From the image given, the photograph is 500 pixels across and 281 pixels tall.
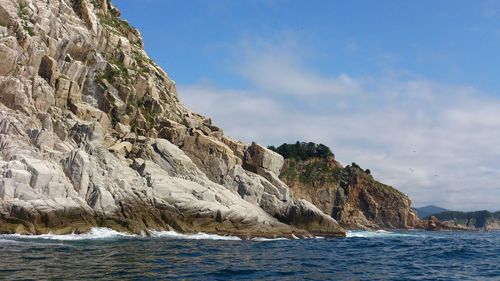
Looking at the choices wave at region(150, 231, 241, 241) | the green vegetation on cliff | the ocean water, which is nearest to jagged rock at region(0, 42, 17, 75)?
the ocean water

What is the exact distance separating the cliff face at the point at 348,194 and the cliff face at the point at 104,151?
251 feet

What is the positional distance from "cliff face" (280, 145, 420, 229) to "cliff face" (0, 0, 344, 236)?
76.4 meters

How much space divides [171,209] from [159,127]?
20.5 m

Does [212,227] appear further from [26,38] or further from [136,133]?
[26,38]

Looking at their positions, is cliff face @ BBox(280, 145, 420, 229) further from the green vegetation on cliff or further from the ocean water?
the ocean water

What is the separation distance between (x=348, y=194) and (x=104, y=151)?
11247 centimetres

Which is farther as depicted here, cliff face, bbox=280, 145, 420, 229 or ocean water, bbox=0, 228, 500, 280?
cliff face, bbox=280, 145, 420, 229

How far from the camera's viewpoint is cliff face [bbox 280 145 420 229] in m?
151

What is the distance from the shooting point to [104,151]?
5728 cm

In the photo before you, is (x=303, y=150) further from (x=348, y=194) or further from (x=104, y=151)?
(x=104, y=151)

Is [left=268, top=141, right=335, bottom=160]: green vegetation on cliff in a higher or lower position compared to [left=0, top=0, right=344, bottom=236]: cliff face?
higher

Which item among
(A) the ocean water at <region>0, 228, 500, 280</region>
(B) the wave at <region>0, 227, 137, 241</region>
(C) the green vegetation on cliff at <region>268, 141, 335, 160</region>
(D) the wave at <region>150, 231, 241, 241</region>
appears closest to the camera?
(A) the ocean water at <region>0, 228, 500, 280</region>

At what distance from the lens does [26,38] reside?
6191 cm

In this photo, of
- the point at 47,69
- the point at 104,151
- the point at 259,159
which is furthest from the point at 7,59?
the point at 259,159
